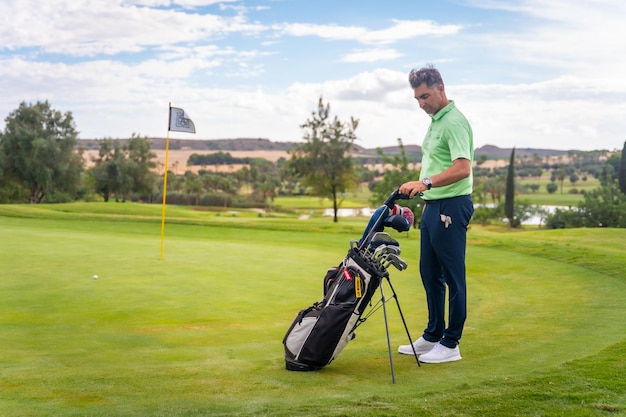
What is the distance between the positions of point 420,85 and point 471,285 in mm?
6908

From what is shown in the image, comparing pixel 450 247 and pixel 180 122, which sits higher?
pixel 180 122

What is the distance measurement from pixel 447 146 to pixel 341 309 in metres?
1.68

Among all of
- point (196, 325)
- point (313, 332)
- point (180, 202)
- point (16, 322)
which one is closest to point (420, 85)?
point (313, 332)

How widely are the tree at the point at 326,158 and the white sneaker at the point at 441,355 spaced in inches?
1940

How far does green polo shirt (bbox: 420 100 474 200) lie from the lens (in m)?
5.64

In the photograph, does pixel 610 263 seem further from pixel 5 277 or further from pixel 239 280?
pixel 5 277

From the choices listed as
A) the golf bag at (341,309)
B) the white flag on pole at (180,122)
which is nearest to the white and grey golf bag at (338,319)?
the golf bag at (341,309)

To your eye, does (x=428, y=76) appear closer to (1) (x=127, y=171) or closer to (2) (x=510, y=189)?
(2) (x=510, y=189)

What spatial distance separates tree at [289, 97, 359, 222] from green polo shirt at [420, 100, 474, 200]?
49123 millimetres

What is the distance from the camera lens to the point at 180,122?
16500 millimetres

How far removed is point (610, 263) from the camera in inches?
510

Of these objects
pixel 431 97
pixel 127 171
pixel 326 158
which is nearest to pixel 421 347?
pixel 431 97

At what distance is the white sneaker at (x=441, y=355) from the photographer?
5695mm

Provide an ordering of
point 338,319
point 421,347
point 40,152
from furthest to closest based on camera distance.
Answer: point 40,152
point 421,347
point 338,319
